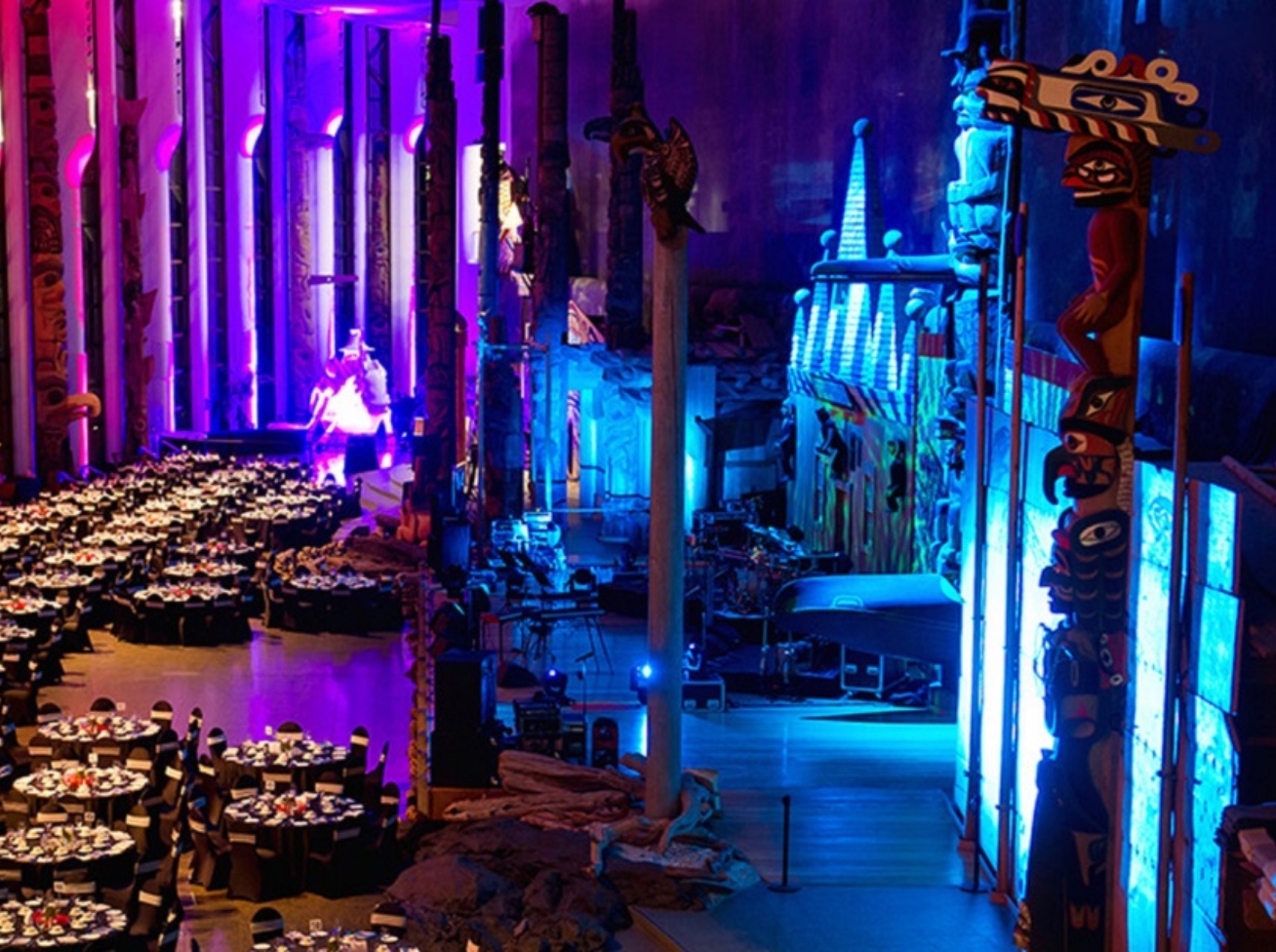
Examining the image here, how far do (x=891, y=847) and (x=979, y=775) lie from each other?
2.51ft

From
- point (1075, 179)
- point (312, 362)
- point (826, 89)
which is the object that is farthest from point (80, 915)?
point (312, 362)

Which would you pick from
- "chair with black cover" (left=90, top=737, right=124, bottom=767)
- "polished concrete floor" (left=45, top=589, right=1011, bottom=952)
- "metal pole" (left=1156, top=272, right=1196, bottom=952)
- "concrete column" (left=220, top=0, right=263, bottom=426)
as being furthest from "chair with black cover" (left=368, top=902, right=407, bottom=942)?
"concrete column" (left=220, top=0, right=263, bottom=426)

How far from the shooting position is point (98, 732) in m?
13.4

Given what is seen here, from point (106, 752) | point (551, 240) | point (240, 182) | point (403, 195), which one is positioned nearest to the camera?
point (106, 752)

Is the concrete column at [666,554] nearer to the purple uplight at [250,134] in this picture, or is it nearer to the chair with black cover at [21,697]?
the chair with black cover at [21,697]

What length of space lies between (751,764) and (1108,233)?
21.5 feet

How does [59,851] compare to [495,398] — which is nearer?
[59,851]

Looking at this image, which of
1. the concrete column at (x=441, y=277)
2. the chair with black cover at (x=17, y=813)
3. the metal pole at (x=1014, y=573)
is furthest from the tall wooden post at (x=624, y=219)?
the metal pole at (x=1014, y=573)

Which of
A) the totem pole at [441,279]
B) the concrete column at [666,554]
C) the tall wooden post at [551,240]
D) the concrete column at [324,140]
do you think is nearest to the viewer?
the concrete column at [666,554]

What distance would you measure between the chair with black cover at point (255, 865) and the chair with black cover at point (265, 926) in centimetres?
198

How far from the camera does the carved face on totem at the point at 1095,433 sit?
6777 mm

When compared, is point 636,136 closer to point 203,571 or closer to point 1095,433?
point 1095,433

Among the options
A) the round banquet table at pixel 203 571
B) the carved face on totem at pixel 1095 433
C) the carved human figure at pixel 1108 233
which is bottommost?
the round banquet table at pixel 203 571

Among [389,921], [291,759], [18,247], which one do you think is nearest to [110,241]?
[18,247]
